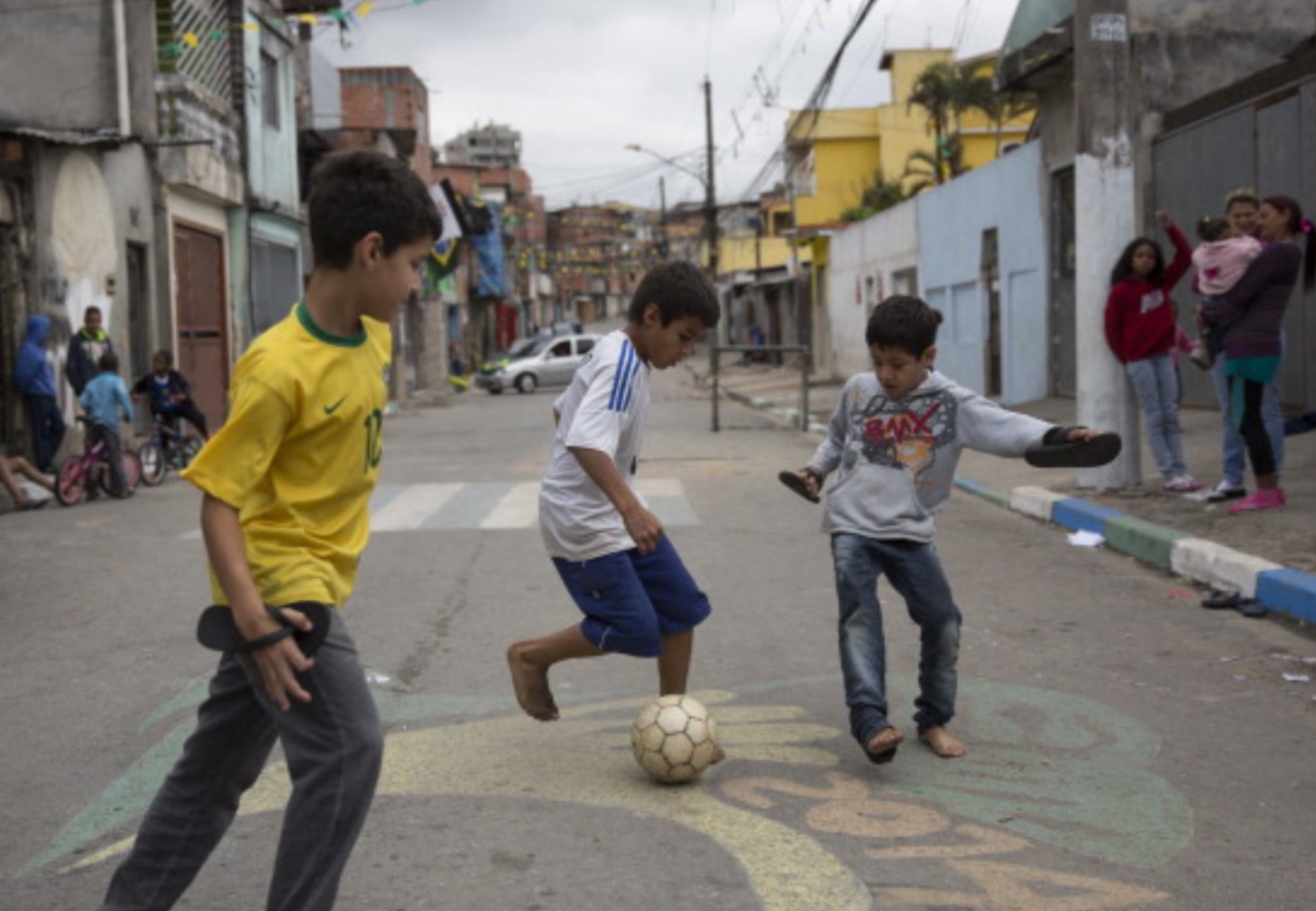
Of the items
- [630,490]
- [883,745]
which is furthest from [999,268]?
[630,490]

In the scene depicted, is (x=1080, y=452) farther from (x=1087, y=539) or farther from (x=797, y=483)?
(x=1087, y=539)

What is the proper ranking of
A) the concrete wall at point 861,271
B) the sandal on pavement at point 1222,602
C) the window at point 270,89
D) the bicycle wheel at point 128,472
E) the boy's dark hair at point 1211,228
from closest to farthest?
the sandal on pavement at point 1222,602 → the boy's dark hair at point 1211,228 → the bicycle wheel at point 128,472 → the window at point 270,89 → the concrete wall at point 861,271

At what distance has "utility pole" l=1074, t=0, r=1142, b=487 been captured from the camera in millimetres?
10523

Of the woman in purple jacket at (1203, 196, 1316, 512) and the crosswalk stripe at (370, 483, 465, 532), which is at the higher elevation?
the woman in purple jacket at (1203, 196, 1316, 512)

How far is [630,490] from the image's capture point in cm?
427

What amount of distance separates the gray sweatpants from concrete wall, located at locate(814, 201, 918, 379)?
27.0 m

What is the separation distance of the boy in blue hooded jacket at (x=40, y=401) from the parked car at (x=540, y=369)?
2895 cm

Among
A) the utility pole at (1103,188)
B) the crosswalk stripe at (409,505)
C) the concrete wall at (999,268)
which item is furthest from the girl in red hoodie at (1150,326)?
the concrete wall at (999,268)

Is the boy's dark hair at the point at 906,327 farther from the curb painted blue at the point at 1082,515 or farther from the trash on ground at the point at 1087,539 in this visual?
the curb painted blue at the point at 1082,515

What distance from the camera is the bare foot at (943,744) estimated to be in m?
4.70

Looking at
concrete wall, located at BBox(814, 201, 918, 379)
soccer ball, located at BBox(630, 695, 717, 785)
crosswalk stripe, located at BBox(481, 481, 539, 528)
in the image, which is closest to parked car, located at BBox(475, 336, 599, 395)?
concrete wall, located at BBox(814, 201, 918, 379)

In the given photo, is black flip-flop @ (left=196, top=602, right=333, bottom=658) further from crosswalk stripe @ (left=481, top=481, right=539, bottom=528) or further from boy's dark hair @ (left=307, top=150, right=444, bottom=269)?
crosswalk stripe @ (left=481, top=481, right=539, bottom=528)

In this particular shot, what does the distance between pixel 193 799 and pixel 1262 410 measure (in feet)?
24.5

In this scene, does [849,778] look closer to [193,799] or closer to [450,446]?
[193,799]
